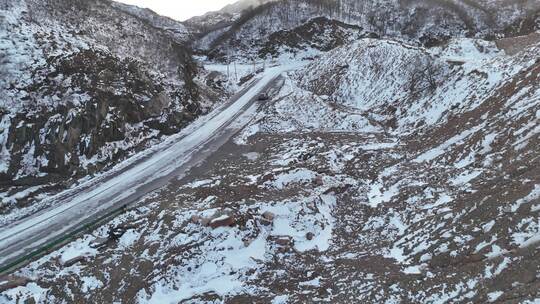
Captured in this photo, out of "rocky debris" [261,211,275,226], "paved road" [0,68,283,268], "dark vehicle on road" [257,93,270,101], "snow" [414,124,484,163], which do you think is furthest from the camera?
"dark vehicle on road" [257,93,270,101]

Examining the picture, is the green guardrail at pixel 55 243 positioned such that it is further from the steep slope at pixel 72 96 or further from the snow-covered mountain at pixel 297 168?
the steep slope at pixel 72 96

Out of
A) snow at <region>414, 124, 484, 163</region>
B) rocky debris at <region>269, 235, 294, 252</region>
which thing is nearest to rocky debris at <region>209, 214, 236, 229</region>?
rocky debris at <region>269, 235, 294, 252</region>

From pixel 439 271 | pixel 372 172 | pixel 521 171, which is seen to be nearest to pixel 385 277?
pixel 439 271

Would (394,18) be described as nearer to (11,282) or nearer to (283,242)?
(283,242)

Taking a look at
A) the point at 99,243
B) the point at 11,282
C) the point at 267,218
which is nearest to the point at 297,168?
the point at 267,218

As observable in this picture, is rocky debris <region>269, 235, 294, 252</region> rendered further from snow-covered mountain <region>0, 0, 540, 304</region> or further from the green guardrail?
the green guardrail

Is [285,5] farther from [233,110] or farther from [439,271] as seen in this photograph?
[439,271]
